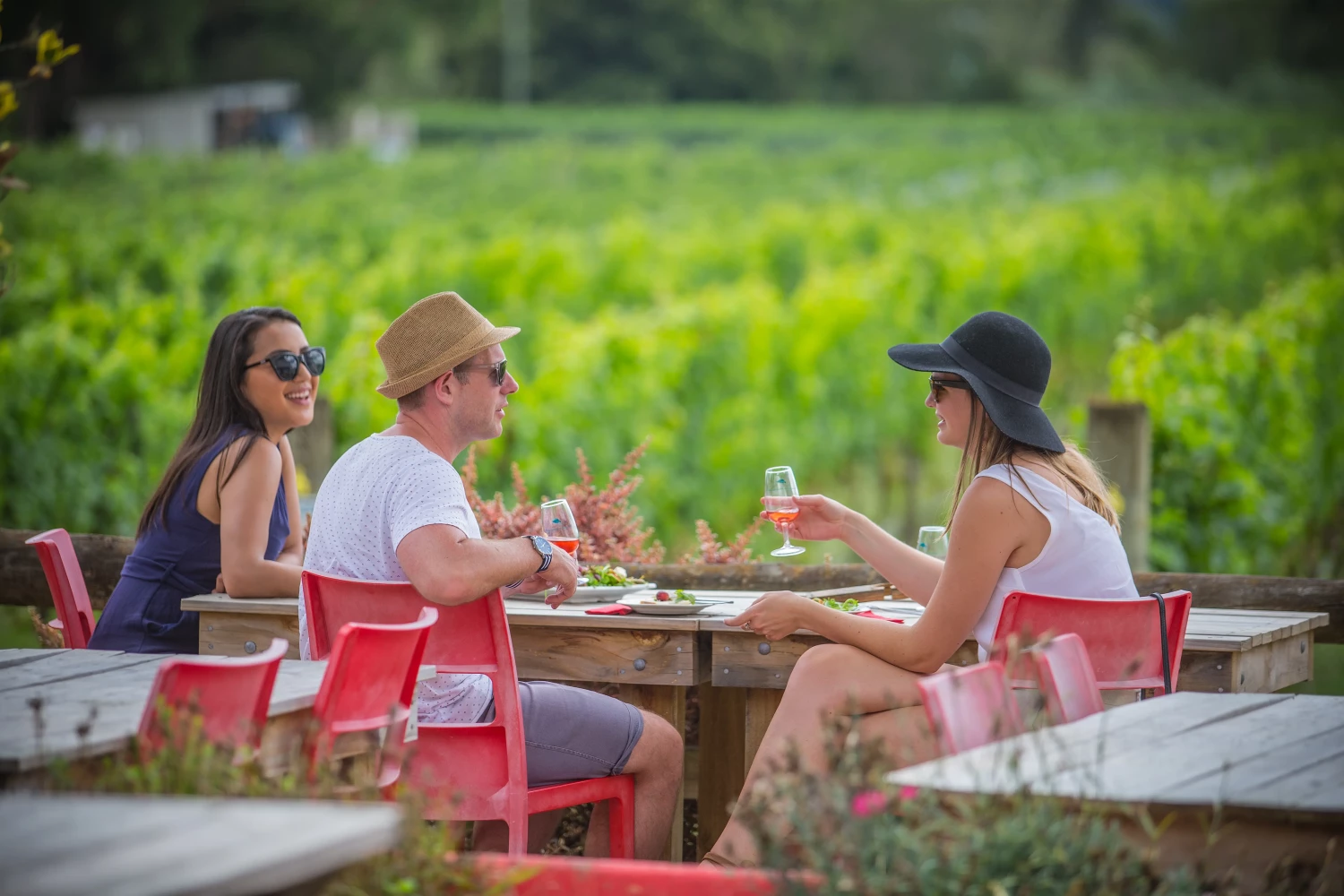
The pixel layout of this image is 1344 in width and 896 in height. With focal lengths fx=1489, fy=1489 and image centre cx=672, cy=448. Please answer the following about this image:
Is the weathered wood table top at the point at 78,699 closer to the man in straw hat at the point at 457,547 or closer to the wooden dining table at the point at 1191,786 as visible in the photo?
the man in straw hat at the point at 457,547

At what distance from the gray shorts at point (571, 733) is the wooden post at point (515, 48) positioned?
5691cm

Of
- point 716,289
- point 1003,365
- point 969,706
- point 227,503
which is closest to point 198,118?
point 716,289

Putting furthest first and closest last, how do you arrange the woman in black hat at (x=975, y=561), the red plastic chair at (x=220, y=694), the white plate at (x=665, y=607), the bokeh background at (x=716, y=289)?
the bokeh background at (x=716, y=289) → the white plate at (x=665, y=607) → the woman in black hat at (x=975, y=561) → the red plastic chair at (x=220, y=694)

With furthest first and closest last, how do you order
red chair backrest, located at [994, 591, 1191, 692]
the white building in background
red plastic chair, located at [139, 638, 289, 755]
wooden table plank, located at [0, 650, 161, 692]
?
1. the white building in background
2. red chair backrest, located at [994, 591, 1191, 692]
3. wooden table plank, located at [0, 650, 161, 692]
4. red plastic chair, located at [139, 638, 289, 755]

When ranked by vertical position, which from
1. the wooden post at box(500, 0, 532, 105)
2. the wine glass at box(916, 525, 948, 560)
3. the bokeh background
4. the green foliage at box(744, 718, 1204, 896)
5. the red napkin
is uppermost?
the wooden post at box(500, 0, 532, 105)

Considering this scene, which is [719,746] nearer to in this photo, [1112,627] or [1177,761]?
[1112,627]

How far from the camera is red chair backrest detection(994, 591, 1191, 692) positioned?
320cm

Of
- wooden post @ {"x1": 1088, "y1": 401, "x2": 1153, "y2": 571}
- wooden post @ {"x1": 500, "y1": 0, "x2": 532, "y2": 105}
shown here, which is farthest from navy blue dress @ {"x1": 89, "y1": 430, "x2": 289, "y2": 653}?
wooden post @ {"x1": 500, "y1": 0, "x2": 532, "y2": 105}

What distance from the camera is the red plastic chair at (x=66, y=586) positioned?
3.93 metres

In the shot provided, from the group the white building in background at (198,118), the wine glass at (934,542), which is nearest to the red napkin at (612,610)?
the wine glass at (934,542)

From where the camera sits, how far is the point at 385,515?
11.1ft

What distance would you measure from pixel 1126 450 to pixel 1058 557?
2770mm

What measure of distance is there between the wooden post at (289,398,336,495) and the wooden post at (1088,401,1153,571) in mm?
3212

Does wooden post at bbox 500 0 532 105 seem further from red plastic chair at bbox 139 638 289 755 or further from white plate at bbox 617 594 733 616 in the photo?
red plastic chair at bbox 139 638 289 755
